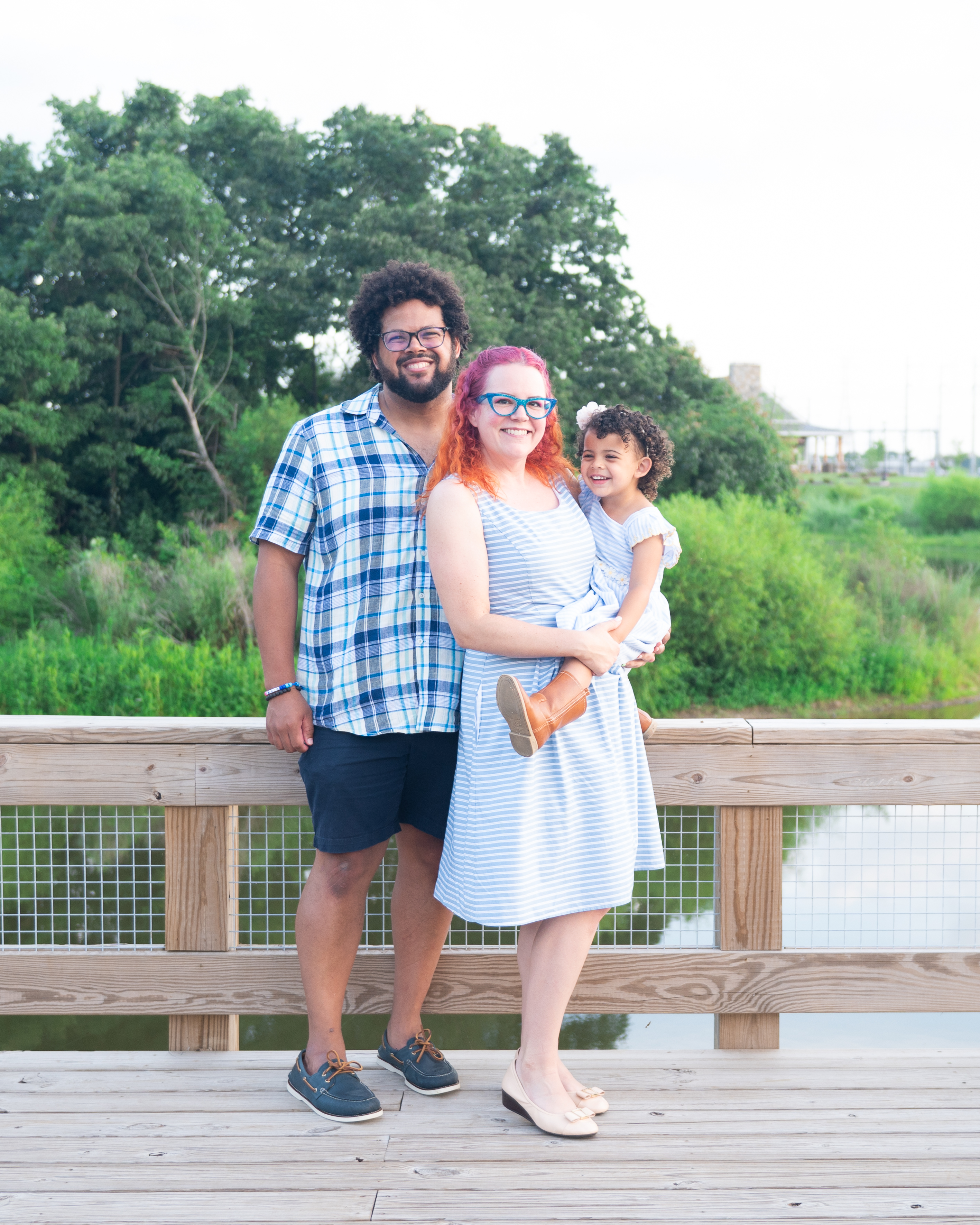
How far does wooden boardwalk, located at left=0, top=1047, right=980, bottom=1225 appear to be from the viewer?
1.69 m

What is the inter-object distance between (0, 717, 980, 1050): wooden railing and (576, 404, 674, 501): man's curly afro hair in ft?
1.69

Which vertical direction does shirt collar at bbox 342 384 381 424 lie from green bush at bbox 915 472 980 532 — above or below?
below

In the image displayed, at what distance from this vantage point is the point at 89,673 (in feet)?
32.7

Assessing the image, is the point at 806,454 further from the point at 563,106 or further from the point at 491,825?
the point at 491,825

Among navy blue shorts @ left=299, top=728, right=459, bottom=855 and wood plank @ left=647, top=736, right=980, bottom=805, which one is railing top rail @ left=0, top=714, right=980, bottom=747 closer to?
wood plank @ left=647, top=736, right=980, bottom=805

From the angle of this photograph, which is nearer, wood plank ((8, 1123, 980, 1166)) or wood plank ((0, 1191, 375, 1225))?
wood plank ((0, 1191, 375, 1225))

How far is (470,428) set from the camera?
1957 mm

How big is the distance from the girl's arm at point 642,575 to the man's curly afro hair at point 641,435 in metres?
0.11

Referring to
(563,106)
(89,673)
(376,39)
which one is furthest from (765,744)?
(376,39)

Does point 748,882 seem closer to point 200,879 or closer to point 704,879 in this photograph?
point 704,879

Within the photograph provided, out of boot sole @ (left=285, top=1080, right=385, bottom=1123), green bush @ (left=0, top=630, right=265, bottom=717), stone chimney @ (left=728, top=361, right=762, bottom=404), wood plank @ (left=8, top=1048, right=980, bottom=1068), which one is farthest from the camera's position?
stone chimney @ (left=728, top=361, right=762, bottom=404)

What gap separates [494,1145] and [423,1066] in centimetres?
26

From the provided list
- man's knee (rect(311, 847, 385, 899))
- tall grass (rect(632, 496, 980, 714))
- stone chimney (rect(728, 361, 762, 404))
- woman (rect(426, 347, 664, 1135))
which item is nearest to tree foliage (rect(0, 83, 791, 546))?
tall grass (rect(632, 496, 980, 714))

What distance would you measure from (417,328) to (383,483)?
1.02 feet
